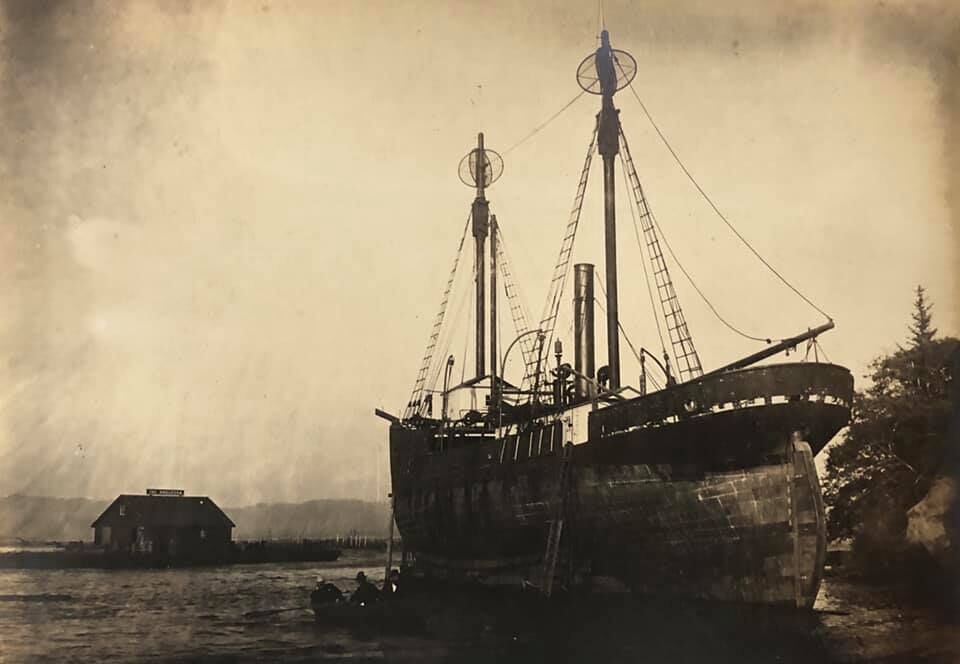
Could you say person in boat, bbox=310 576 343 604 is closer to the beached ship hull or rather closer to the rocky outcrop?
the beached ship hull

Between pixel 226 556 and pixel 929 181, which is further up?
pixel 929 181

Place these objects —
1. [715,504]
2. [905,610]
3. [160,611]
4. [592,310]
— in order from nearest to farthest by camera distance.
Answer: [715,504] → [905,610] → [160,611] → [592,310]

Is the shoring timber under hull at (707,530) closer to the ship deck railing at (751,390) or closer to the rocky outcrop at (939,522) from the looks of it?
the ship deck railing at (751,390)

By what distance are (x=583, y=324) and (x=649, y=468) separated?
6287 mm

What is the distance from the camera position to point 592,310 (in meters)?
18.2

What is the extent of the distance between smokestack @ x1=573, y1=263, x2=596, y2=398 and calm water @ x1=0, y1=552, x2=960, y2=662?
6565 mm

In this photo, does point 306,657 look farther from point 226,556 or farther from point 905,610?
point 226,556

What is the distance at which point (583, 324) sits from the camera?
18188 mm

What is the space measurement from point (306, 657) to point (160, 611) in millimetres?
8184

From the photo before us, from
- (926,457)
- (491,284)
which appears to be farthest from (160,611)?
(926,457)

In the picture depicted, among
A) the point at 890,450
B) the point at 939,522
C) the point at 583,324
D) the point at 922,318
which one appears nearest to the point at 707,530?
the point at 922,318

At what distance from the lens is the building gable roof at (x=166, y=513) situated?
28875 millimetres

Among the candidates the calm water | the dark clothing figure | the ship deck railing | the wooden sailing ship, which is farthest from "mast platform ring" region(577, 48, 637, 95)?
the dark clothing figure

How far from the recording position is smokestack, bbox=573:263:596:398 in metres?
17.5
